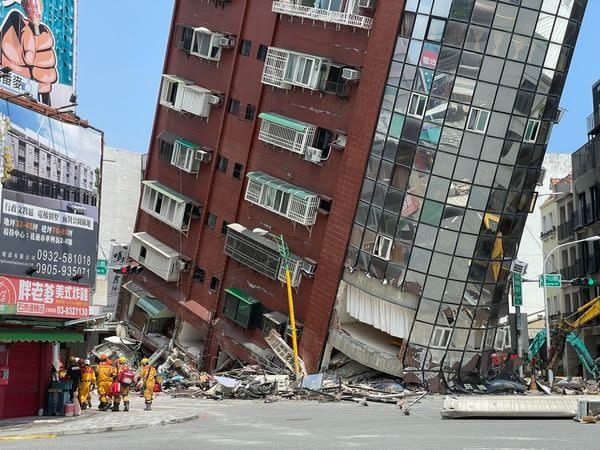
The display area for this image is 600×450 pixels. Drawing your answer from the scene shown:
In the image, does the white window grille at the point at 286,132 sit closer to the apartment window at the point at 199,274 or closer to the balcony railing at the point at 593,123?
the apartment window at the point at 199,274

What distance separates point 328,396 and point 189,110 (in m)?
17.1

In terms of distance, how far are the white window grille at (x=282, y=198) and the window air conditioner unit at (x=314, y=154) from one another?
144 centimetres

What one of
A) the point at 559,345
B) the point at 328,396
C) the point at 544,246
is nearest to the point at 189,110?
the point at 328,396

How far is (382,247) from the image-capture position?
47.4 metres

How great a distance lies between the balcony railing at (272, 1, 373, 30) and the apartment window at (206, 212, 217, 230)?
1028 centimetres

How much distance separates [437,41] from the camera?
149 ft

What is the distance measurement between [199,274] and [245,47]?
11.1 metres

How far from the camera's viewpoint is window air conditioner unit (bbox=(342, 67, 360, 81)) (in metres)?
46.9

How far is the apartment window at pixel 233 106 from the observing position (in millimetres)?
52500

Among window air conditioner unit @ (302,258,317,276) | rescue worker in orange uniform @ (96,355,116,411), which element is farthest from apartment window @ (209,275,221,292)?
rescue worker in orange uniform @ (96,355,116,411)

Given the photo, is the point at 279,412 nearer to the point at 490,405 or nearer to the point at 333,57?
the point at 490,405

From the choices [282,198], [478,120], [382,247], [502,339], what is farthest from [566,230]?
[282,198]

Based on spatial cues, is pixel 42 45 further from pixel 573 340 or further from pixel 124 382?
pixel 573 340

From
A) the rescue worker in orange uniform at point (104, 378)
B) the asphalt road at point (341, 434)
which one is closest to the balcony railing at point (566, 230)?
the asphalt road at point (341, 434)
